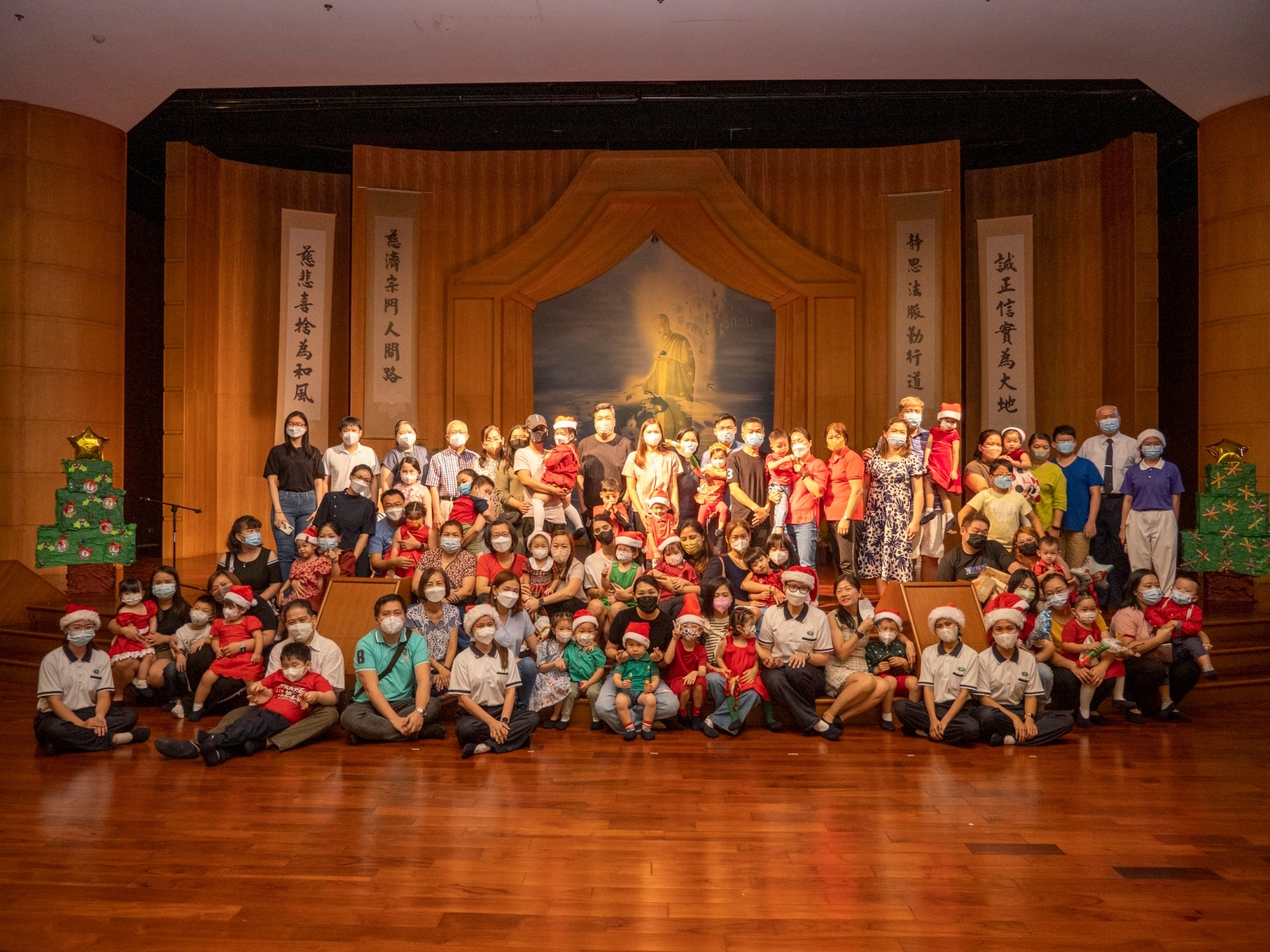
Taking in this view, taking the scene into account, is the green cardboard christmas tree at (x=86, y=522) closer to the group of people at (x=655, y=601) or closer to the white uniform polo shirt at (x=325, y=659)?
the group of people at (x=655, y=601)

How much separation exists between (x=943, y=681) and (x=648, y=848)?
2.71 metres

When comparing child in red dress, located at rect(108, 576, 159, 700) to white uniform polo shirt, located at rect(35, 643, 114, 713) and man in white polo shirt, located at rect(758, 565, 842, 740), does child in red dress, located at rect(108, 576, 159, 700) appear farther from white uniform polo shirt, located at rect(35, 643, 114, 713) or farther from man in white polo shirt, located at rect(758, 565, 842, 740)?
man in white polo shirt, located at rect(758, 565, 842, 740)

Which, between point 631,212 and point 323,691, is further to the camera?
point 631,212

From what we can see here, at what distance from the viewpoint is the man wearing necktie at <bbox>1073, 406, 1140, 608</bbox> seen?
28.7 ft

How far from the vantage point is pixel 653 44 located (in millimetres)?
9117

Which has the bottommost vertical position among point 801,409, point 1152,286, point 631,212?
point 801,409

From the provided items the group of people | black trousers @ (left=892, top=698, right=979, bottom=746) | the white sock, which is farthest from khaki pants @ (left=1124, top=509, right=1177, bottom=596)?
black trousers @ (left=892, top=698, right=979, bottom=746)

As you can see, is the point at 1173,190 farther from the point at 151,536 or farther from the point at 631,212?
the point at 151,536

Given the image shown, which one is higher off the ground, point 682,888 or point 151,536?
point 151,536

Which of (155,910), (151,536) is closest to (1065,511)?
(155,910)

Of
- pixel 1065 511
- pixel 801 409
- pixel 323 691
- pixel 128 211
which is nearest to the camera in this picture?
pixel 323 691

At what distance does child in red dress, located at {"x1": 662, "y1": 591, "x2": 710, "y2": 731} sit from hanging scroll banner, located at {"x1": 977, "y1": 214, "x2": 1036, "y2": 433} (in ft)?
22.5

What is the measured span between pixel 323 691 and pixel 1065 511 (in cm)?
600

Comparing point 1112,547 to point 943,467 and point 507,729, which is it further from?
point 507,729
